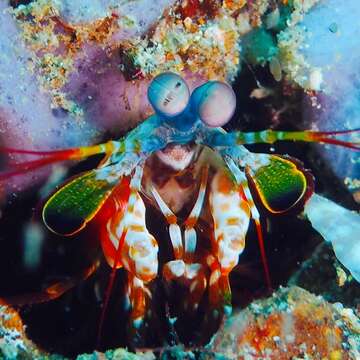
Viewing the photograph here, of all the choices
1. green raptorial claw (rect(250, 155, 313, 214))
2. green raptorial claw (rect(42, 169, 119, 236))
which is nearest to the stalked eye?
green raptorial claw (rect(250, 155, 313, 214))

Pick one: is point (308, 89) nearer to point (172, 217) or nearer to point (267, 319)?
point (172, 217)

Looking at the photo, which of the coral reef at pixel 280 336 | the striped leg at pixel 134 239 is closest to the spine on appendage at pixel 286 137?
the striped leg at pixel 134 239

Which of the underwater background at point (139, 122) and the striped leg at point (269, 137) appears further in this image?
the underwater background at point (139, 122)

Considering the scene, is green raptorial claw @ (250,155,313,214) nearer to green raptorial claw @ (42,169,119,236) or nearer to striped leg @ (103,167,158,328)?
striped leg @ (103,167,158,328)

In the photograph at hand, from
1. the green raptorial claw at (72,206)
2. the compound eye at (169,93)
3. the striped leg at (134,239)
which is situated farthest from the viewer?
the striped leg at (134,239)

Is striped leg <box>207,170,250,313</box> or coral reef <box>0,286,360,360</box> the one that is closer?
coral reef <box>0,286,360,360</box>

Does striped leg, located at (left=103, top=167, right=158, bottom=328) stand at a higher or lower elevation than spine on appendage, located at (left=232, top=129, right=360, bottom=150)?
lower

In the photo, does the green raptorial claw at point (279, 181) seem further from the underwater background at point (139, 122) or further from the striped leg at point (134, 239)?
the striped leg at point (134, 239)

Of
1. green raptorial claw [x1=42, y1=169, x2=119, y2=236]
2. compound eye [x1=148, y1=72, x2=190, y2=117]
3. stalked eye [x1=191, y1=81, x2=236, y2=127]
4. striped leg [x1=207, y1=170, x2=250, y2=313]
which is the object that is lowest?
striped leg [x1=207, y1=170, x2=250, y2=313]
